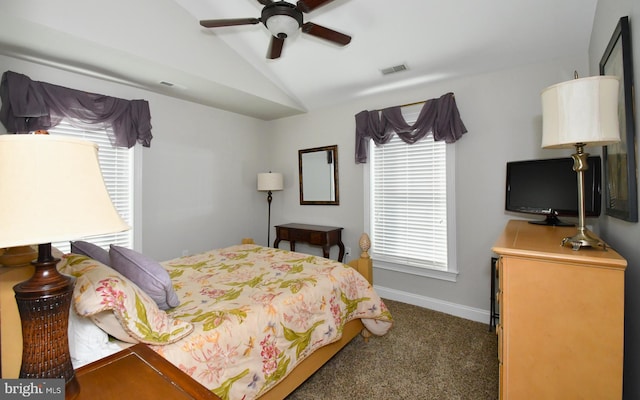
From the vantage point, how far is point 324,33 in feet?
6.97

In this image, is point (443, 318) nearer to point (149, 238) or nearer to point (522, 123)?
point (522, 123)

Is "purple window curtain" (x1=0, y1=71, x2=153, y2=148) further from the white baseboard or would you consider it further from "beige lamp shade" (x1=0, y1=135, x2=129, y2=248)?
the white baseboard

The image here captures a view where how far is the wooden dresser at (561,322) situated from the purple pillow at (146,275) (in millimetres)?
1646

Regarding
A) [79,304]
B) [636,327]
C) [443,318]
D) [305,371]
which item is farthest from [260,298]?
[443,318]

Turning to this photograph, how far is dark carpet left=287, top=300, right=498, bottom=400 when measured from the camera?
1.85 meters

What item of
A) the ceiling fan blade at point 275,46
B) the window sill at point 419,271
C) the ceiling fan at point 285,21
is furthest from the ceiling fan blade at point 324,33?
the window sill at point 419,271

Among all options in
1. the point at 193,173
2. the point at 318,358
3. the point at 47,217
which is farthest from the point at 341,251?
the point at 47,217

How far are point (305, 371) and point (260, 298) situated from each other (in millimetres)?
609

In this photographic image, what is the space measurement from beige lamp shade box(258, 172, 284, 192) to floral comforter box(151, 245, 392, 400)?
1736mm

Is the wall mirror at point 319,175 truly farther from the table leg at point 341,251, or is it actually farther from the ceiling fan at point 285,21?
the ceiling fan at point 285,21

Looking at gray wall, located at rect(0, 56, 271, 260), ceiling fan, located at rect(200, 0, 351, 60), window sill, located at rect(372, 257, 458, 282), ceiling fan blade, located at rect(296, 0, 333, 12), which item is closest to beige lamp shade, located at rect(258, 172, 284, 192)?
gray wall, located at rect(0, 56, 271, 260)

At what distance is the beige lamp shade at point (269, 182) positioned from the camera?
4205 mm

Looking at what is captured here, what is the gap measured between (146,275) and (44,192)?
38.7 inches

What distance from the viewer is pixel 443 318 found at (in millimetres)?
2936
